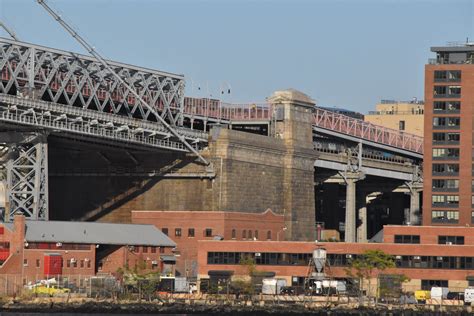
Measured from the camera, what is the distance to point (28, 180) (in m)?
187

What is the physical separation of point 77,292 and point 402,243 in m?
42.2

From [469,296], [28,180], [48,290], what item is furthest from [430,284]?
[28,180]

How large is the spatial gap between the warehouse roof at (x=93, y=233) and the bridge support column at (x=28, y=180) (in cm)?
338

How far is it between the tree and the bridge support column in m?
36.9

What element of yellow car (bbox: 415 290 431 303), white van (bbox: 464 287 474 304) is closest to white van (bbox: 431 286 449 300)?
yellow car (bbox: 415 290 431 303)

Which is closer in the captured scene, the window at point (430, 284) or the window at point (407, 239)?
the window at point (430, 284)

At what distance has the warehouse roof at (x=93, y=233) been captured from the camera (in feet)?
600

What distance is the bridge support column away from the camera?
186 metres

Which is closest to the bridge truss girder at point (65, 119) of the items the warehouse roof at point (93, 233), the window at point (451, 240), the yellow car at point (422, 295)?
the warehouse roof at point (93, 233)

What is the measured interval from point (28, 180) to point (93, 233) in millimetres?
9964

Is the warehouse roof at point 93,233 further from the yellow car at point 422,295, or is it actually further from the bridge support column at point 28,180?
the yellow car at point 422,295

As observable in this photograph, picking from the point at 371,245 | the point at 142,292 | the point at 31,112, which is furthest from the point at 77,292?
the point at 371,245

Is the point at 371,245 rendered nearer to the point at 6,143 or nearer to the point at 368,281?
the point at 368,281

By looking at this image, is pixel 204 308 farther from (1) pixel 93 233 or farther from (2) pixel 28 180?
(2) pixel 28 180
